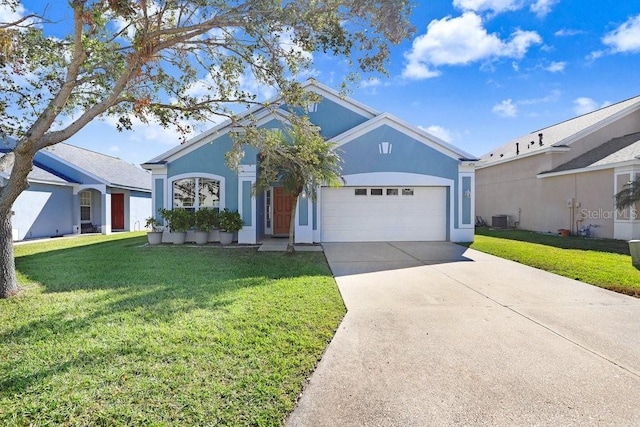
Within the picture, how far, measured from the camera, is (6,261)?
20.3 ft

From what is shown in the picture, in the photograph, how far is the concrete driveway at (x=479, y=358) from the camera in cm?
292

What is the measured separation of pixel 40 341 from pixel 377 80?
726cm

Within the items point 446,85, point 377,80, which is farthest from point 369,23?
point 446,85

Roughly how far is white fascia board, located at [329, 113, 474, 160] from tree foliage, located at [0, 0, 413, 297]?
657 centimetres

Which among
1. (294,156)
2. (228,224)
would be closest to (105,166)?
(228,224)

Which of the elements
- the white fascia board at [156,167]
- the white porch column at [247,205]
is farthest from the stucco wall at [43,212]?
the white porch column at [247,205]

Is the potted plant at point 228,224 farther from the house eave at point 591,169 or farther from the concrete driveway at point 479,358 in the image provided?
the house eave at point 591,169

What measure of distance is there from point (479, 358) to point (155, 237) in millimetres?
12489

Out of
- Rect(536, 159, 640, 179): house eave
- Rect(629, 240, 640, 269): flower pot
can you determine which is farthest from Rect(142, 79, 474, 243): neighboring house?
Rect(536, 159, 640, 179): house eave

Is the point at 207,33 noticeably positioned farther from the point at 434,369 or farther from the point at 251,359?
the point at 434,369

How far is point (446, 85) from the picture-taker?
14633 mm

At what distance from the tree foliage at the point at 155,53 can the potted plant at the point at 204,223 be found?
596cm

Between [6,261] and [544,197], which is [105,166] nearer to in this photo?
[6,261]

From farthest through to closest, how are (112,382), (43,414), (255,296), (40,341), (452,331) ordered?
(255,296) < (452,331) < (40,341) < (112,382) < (43,414)
